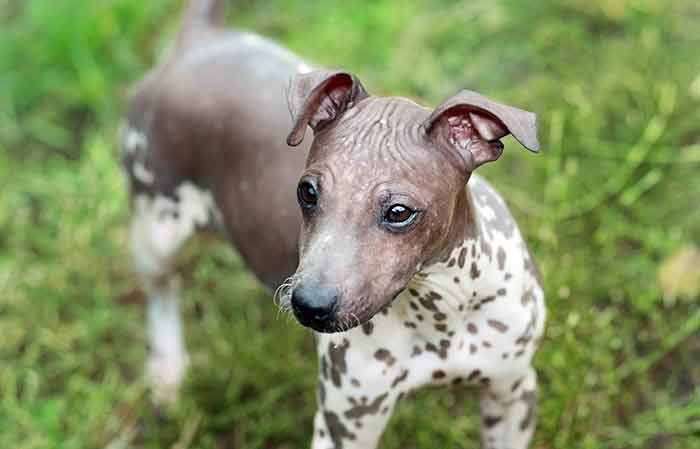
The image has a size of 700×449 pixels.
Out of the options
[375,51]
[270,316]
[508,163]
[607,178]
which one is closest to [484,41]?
[375,51]

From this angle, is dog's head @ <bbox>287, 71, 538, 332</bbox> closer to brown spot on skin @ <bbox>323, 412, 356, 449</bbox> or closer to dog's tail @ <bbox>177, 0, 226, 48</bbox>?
brown spot on skin @ <bbox>323, 412, 356, 449</bbox>

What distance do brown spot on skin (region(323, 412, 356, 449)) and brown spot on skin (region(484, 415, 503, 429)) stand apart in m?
Result: 0.38

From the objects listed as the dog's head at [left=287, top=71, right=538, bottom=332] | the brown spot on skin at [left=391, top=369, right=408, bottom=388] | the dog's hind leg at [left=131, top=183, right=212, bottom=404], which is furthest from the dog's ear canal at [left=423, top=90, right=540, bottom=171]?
the dog's hind leg at [left=131, top=183, right=212, bottom=404]

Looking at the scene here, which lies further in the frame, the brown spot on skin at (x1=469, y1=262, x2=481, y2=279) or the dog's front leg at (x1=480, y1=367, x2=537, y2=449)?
the dog's front leg at (x1=480, y1=367, x2=537, y2=449)

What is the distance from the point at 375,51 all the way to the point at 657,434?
2149 millimetres

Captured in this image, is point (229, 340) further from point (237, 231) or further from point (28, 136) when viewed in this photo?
point (28, 136)

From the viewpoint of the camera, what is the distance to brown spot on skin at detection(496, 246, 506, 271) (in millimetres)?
2287

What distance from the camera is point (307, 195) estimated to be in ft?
6.53

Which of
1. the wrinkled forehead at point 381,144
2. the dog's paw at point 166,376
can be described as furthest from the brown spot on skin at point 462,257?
the dog's paw at point 166,376

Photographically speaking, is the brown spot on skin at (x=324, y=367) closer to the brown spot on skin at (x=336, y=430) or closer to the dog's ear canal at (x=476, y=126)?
the brown spot on skin at (x=336, y=430)

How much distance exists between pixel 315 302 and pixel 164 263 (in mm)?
1344

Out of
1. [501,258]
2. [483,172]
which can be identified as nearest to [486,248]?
[501,258]

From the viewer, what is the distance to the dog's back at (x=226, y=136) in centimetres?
261

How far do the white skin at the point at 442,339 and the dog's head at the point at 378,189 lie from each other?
195 mm
